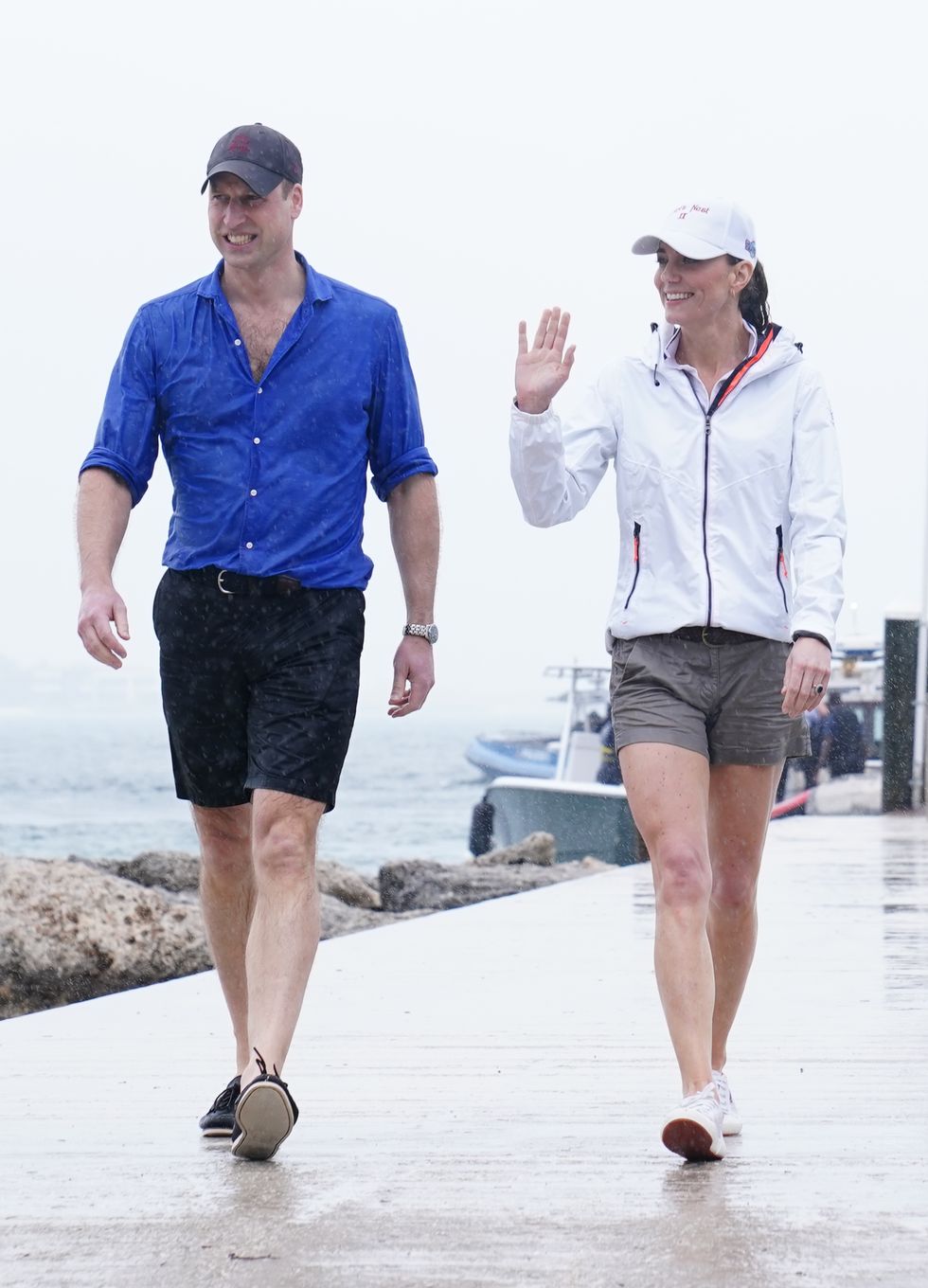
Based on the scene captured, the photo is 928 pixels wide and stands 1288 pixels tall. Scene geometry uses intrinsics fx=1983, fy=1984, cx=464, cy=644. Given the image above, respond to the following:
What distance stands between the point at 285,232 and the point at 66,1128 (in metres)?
1.98

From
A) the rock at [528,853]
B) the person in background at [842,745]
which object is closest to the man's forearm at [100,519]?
the rock at [528,853]

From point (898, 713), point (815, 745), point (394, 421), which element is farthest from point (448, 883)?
point (815, 745)

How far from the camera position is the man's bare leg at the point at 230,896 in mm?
4344

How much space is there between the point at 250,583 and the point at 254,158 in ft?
2.95

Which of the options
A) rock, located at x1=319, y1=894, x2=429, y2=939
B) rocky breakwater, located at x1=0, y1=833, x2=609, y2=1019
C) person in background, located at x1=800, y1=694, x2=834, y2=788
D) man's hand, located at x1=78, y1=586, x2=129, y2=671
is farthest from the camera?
person in background, located at x1=800, y1=694, x2=834, y2=788

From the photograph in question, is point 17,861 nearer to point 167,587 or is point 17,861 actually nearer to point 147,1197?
point 167,587

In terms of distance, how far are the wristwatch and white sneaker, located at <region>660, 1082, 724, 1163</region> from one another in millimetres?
1198

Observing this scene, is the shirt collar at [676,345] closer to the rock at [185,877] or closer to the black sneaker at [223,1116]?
the black sneaker at [223,1116]

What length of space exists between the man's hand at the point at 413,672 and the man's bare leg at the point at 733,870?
67 centimetres

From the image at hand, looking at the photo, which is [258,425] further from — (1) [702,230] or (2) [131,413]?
(1) [702,230]

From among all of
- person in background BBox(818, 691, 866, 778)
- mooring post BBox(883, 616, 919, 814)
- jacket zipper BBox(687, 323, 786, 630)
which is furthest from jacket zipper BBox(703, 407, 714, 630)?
person in background BBox(818, 691, 866, 778)

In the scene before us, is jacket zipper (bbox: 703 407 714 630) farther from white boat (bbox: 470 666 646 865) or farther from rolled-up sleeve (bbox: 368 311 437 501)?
white boat (bbox: 470 666 646 865)

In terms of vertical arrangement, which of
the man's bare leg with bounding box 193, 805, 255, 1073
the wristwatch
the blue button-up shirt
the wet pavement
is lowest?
the wet pavement

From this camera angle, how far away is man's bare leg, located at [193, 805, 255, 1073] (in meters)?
4.34
